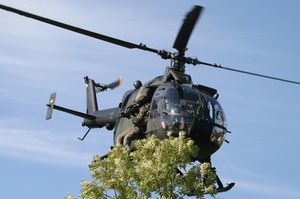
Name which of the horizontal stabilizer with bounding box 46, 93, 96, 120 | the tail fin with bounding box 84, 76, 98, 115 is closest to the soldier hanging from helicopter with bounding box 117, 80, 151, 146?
the horizontal stabilizer with bounding box 46, 93, 96, 120

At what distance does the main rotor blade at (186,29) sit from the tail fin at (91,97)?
33.1 feet

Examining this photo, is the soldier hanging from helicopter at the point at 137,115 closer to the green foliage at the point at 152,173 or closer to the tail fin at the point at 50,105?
the green foliage at the point at 152,173

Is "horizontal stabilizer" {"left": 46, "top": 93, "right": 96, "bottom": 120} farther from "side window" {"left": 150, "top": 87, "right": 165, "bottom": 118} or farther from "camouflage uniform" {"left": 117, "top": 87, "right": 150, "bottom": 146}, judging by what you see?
→ "side window" {"left": 150, "top": 87, "right": 165, "bottom": 118}

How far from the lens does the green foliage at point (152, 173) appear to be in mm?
23859

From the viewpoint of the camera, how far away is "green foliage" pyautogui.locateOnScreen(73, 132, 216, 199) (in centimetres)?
2386

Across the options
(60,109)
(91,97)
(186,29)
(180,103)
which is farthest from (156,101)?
(91,97)

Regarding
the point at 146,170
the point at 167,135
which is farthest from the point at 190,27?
the point at 146,170

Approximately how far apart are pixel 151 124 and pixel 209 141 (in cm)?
241

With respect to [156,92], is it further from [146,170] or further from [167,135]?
[146,170]

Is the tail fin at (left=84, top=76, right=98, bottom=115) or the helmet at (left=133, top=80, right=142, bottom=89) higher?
the tail fin at (left=84, top=76, right=98, bottom=115)

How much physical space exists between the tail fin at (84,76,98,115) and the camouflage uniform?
28.3ft

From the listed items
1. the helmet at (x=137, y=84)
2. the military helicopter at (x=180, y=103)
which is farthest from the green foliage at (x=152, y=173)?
the helmet at (x=137, y=84)

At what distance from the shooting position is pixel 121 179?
24.3 meters

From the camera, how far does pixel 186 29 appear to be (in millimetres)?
27938
